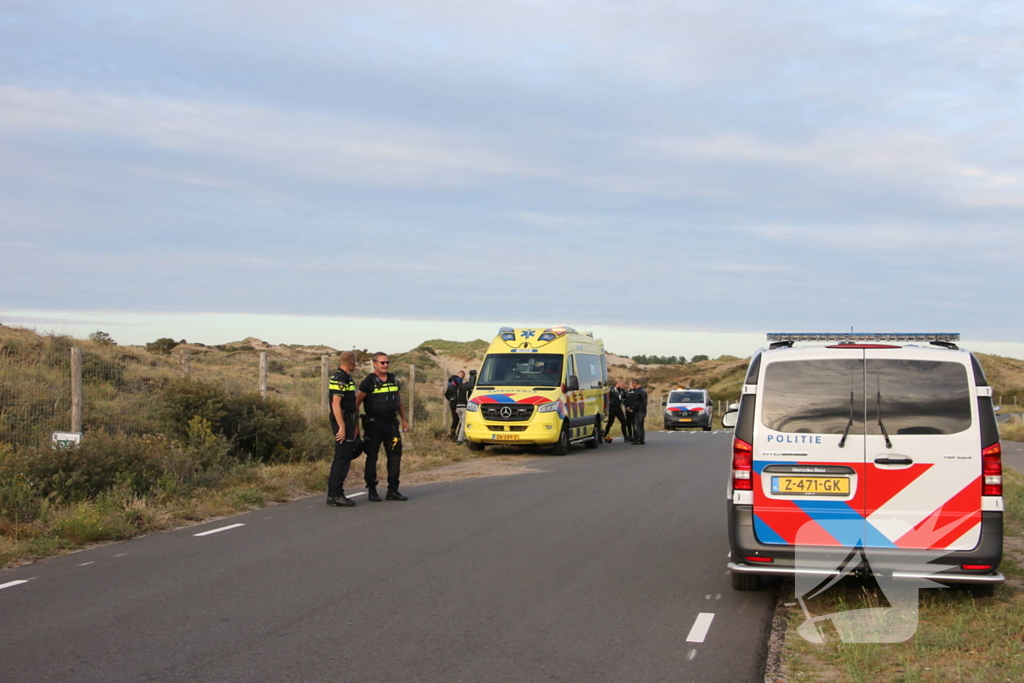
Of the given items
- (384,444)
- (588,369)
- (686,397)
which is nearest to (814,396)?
(384,444)

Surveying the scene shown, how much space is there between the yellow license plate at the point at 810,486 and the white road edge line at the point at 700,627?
1006 millimetres

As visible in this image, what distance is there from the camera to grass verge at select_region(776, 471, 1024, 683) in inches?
212

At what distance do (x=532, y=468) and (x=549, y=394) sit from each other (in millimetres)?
3163

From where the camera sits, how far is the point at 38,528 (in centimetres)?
958

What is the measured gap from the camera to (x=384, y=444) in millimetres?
12758

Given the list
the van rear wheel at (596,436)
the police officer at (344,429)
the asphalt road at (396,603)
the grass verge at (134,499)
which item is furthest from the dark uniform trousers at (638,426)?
the police officer at (344,429)

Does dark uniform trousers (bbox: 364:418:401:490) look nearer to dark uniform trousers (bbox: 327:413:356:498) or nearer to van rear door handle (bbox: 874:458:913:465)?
dark uniform trousers (bbox: 327:413:356:498)

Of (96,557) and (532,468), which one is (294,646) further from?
(532,468)

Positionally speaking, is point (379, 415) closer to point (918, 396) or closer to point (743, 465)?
point (743, 465)

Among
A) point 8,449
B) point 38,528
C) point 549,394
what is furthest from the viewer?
point 549,394

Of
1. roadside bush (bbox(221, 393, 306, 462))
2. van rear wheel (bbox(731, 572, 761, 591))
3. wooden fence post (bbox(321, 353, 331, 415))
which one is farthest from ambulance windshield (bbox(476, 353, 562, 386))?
van rear wheel (bbox(731, 572, 761, 591))

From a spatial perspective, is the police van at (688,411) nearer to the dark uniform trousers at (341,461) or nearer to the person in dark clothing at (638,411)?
the person in dark clothing at (638,411)

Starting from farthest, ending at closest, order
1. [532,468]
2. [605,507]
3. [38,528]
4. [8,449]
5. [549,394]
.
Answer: [549,394] → [532,468] → [605,507] → [8,449] → [38,528]

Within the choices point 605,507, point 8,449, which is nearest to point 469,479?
point 605,507
